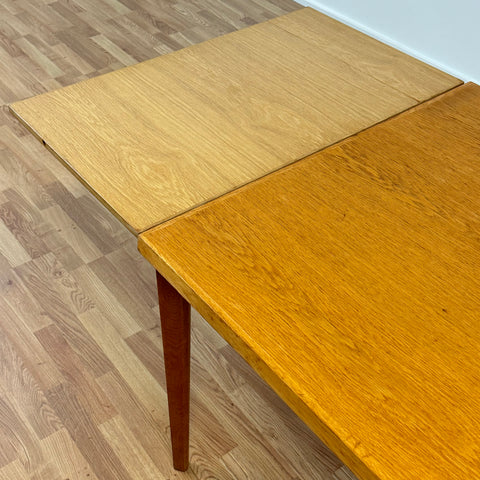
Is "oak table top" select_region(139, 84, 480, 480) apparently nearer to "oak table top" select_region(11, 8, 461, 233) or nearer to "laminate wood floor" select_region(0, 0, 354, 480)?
"oak table top" select_region(11, 8, 461, 233)

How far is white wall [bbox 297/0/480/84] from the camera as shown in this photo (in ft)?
8.02

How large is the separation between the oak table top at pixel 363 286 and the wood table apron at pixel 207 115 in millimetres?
69

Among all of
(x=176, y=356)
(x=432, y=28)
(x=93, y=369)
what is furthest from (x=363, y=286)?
(x=432, y=28)

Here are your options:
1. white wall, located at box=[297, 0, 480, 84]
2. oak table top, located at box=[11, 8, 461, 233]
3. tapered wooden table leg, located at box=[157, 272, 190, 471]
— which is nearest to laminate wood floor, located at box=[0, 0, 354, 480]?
tapered wooden table leg, located at box=[157, 272, 190, 471]

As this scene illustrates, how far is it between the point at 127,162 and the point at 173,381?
0.41 m

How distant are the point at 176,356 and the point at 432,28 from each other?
6.56 ft

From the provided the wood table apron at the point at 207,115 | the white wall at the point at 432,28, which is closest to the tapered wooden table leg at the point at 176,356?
the wood table apron at the point at 207,115

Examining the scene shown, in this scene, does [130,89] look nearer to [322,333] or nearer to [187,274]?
[187,274]

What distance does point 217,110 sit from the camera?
124cm

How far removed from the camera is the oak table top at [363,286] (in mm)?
711

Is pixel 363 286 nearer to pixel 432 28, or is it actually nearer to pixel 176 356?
pixel 176 356

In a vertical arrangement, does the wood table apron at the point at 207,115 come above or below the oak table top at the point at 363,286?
below

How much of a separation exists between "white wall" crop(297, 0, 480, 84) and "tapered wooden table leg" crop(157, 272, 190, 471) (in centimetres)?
191

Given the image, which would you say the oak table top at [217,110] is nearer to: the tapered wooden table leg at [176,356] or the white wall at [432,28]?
the tapered wooden table leg at [176,356]
